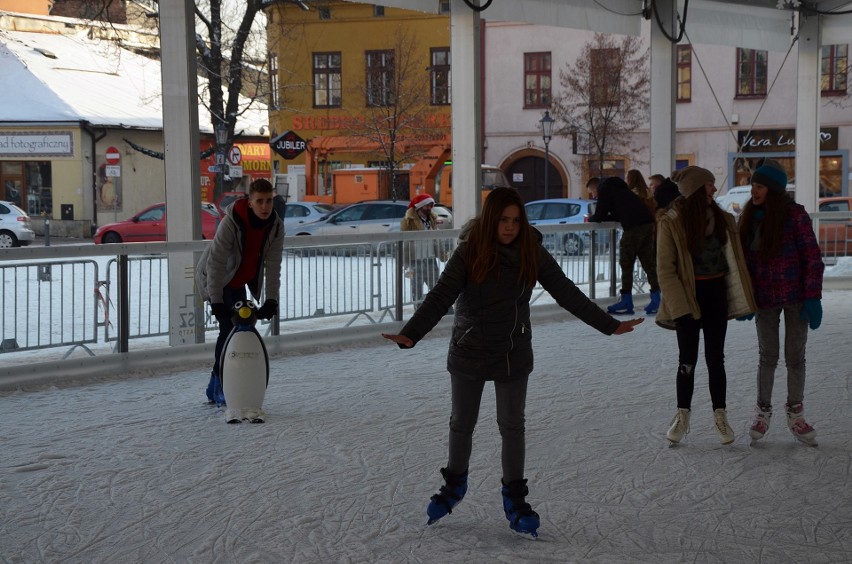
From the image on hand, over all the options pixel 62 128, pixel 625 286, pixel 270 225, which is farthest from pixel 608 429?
pixel 62 128

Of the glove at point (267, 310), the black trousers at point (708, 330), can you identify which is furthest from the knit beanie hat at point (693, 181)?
the glove at point (267, 310)

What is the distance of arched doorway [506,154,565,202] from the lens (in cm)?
3362

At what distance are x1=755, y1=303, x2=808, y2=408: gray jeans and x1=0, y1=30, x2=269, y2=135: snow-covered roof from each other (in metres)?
21.4

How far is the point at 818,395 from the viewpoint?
698 centimetres

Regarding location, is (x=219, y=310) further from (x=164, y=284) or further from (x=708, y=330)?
(x=708, y=330)

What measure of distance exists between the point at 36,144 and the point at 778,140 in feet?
68.2

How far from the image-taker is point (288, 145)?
2867 centimetres

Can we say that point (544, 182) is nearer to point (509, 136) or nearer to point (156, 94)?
point (509, 136)

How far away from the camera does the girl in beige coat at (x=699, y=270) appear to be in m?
5.33

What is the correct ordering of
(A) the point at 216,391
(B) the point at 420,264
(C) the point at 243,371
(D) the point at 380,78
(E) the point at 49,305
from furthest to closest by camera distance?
(D) the point at 380,78, (B) the point at 420,264, (E) the point at 49,305, (A) the point at 216,391, (C) the point at 243,371

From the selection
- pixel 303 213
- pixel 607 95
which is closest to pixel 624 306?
pixel 303 213

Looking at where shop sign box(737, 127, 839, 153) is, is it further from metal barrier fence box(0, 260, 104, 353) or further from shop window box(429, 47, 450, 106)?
metal barrier fence box(0, 260, 104, 353)

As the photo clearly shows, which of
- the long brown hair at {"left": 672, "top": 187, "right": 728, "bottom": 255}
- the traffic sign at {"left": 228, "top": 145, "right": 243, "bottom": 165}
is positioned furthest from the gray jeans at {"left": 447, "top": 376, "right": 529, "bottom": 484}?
the traffic sign at {"left": 228, "top": 145, "right": 243, "bottom": 165}

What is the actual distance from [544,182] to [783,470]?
29.1m
